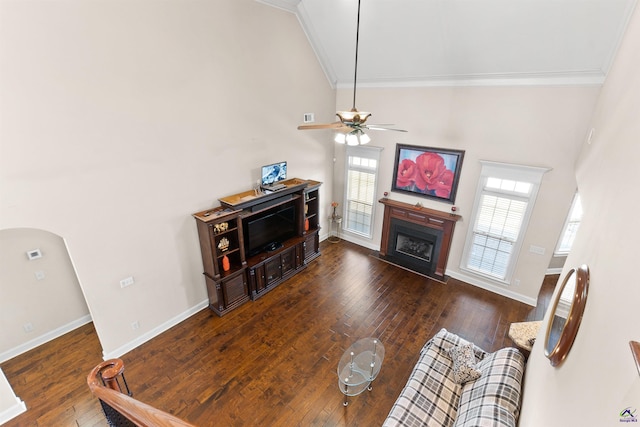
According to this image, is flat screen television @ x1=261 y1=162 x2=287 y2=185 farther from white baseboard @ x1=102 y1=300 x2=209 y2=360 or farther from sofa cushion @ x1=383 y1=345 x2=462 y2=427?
sofa cushion @ x1=383 y1=345 x2=462 y2=427

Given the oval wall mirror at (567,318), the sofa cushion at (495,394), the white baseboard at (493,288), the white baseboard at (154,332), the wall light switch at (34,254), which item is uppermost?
the oval wall mirror at (567,318)

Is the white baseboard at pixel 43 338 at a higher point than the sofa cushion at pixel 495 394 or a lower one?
lower

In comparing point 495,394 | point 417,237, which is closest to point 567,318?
point 495,394

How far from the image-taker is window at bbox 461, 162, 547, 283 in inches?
201

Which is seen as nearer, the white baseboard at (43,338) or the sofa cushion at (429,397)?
the sofa cushion at (429,397)

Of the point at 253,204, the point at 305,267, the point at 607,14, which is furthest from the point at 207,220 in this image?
Result: the point at 607,14

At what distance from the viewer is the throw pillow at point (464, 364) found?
3.39m

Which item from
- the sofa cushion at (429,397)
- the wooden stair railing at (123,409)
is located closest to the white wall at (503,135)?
the sofa cushion at (429,397)

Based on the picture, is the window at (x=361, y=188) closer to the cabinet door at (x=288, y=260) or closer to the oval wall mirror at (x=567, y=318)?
the cabinet door at (x=288, y=260)

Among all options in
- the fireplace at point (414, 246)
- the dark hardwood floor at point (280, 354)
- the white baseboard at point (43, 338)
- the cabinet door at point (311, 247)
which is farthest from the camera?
the cabinet door at point (311, 247)

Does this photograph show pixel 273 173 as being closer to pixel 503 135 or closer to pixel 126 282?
pixel 126 282

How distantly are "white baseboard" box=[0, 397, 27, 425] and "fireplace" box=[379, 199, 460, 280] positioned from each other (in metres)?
6.38

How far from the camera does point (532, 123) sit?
15.6 feet

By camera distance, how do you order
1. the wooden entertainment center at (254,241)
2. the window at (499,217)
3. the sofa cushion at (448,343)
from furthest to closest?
the window at (499,217), the wooden entertainment center at (254,241), the sofa cushion at (448,343)
